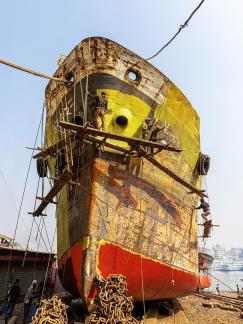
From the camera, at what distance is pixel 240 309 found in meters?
10.7

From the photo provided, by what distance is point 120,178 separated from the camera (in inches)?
286

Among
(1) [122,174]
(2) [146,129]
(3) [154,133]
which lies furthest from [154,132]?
(1) [122,174]

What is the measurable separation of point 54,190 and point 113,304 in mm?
3086

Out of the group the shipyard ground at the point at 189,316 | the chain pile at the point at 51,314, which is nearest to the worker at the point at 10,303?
the shipyard ground at the point at 189,316

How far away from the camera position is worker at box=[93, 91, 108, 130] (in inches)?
282

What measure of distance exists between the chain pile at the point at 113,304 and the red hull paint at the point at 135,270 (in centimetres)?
52

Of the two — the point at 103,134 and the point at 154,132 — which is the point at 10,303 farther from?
the point at 154,132

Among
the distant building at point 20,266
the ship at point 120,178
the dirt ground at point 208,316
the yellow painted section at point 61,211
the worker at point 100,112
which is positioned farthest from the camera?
the distant building at point 20,266

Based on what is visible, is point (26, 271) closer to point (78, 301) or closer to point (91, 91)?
point (78, 301)

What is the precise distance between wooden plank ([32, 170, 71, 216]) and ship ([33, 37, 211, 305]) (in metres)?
0.03

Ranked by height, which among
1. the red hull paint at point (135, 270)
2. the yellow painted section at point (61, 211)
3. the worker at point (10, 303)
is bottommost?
the worker at point (10, 303)

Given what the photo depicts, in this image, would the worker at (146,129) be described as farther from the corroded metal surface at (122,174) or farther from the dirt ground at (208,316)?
the dirt ground at (208,316)

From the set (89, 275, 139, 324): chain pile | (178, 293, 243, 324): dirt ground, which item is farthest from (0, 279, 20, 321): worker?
(178, 293, 243, 324): dirt ground

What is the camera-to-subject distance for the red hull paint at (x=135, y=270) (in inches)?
250
